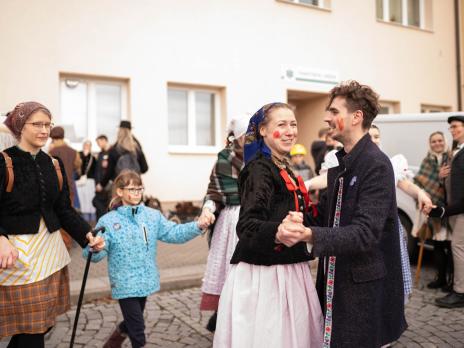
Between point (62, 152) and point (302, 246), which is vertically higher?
point (62, 152)

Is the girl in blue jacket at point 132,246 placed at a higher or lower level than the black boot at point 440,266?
higher

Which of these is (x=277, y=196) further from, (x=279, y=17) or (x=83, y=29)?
(x=279, y=17)

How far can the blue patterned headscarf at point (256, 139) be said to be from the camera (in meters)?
2.80

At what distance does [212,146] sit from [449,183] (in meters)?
7.25

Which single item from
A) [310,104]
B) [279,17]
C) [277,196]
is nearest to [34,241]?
[277,196]

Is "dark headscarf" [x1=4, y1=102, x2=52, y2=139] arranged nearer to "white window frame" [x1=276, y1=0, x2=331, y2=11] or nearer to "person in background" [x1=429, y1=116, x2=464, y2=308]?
"person in background" [x1=429, y1=116, x2=464, y2=308]

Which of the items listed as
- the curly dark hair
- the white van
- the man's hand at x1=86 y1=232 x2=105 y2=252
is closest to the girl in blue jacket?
the man's hand at x1=86 y1=232 x2=105 y2=252

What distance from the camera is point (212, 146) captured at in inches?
491

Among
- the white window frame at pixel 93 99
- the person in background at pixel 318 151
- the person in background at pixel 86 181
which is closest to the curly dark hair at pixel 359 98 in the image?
the person in background at pixel 318 151

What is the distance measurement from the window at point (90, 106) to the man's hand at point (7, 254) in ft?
25.6

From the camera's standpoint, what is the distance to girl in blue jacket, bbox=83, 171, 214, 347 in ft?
12.2

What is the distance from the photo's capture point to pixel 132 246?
3.78 meters

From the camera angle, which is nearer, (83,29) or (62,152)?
(62,152)

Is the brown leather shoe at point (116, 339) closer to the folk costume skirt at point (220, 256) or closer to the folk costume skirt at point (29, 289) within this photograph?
the folk costume skirt at point (29, 289)
